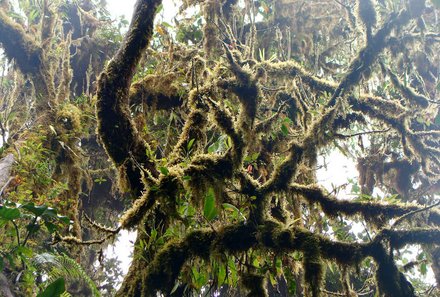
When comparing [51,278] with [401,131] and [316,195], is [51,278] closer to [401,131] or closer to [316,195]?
[316,195]

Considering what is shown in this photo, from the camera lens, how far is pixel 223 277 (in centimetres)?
272

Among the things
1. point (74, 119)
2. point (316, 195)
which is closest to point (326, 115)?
point (316, 195)

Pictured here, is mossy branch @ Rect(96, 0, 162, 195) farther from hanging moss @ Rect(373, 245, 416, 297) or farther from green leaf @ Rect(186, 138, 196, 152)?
hanging moss @ Rect(373, 245, 416, 297)

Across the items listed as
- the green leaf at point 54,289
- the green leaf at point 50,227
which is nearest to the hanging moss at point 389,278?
the green leaf at point 54,289

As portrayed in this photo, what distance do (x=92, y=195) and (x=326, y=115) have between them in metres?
4.79

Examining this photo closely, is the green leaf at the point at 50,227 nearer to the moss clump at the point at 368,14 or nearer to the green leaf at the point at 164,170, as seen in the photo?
the green leaf at the point at 164,170

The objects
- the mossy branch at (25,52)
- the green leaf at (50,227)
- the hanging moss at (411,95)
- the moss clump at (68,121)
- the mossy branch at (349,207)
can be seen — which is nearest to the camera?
the green leaf at (50,227)

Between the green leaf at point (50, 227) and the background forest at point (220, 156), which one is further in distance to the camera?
the background forest at point (220, 156)

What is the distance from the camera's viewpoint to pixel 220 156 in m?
2.65

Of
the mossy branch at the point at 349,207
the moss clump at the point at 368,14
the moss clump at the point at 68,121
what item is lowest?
the mossy branch at the point at 349,207

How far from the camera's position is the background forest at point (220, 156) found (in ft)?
8.45

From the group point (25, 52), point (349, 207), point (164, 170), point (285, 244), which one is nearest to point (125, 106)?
point (164, 170)

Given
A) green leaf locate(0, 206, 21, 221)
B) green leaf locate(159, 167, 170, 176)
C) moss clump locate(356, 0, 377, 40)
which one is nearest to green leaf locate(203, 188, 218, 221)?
green leaf locate(159, 167, 170, 176)

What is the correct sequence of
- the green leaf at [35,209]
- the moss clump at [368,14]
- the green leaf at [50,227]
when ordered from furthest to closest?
the moss clump at [368,14] < the green leaf at [50,227] < the green leaf at [35,209]
